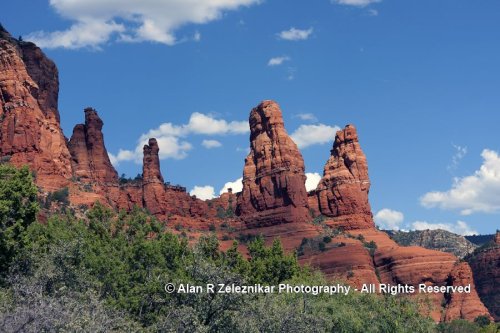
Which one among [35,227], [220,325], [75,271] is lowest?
[220,325]

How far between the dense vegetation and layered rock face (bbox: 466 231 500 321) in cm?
7820

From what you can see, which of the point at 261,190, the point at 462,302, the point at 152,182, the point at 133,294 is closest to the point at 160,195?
the point at 152,182

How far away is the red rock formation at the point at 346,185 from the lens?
18150 centimetres

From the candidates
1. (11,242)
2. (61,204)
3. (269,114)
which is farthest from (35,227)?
(269,114)

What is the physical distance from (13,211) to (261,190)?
387 ft

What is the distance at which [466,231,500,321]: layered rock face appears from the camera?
16600 centimetres

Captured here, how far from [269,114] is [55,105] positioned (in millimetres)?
42496

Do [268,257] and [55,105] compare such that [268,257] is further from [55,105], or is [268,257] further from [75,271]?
[55,105]

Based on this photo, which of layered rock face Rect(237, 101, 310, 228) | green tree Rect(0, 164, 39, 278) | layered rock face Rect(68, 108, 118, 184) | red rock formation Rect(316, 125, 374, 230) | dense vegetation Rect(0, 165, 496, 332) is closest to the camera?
dense vegetation Rect(0, 165, 496, 332)

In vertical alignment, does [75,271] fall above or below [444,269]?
below

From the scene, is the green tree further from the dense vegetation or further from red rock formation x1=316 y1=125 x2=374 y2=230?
red rock formation x1=316 y1=125 x2=374 y2=230

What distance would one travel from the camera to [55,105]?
569ft

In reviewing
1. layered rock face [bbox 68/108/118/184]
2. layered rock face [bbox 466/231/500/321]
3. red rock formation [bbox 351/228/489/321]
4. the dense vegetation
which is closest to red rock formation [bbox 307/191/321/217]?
red rock formation [bbox 351/228/489/321]

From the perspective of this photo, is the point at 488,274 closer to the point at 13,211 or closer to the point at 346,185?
the point at 346,185
